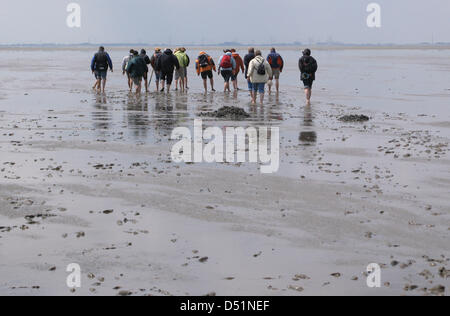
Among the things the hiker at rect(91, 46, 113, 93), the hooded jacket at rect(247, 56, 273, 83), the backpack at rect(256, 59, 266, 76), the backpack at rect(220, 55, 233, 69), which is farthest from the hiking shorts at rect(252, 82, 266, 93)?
the hiker at rect(91, 46, 113, 93)

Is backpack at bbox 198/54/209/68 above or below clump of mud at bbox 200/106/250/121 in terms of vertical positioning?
above

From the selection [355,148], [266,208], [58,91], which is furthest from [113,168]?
[58,91]

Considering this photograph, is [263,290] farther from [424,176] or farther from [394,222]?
[424,176]

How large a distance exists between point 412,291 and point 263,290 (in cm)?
143

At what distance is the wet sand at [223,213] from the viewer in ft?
23.7

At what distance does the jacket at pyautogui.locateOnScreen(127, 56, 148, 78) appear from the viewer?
2795 centimetres

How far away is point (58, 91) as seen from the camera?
31734 millimetres

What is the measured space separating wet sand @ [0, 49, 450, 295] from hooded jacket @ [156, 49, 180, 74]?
9.70 meters

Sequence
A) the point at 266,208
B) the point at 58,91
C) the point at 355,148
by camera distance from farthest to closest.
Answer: the point at 58,91 → the point at 355,148 → the point at 266,208

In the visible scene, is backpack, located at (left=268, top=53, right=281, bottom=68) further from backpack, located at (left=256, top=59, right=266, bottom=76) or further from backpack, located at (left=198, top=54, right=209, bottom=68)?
backpack, located at (left=256, top=59, right=266, bottom=76)

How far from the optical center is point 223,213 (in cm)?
980

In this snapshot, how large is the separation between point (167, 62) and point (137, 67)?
1289 millimetres
